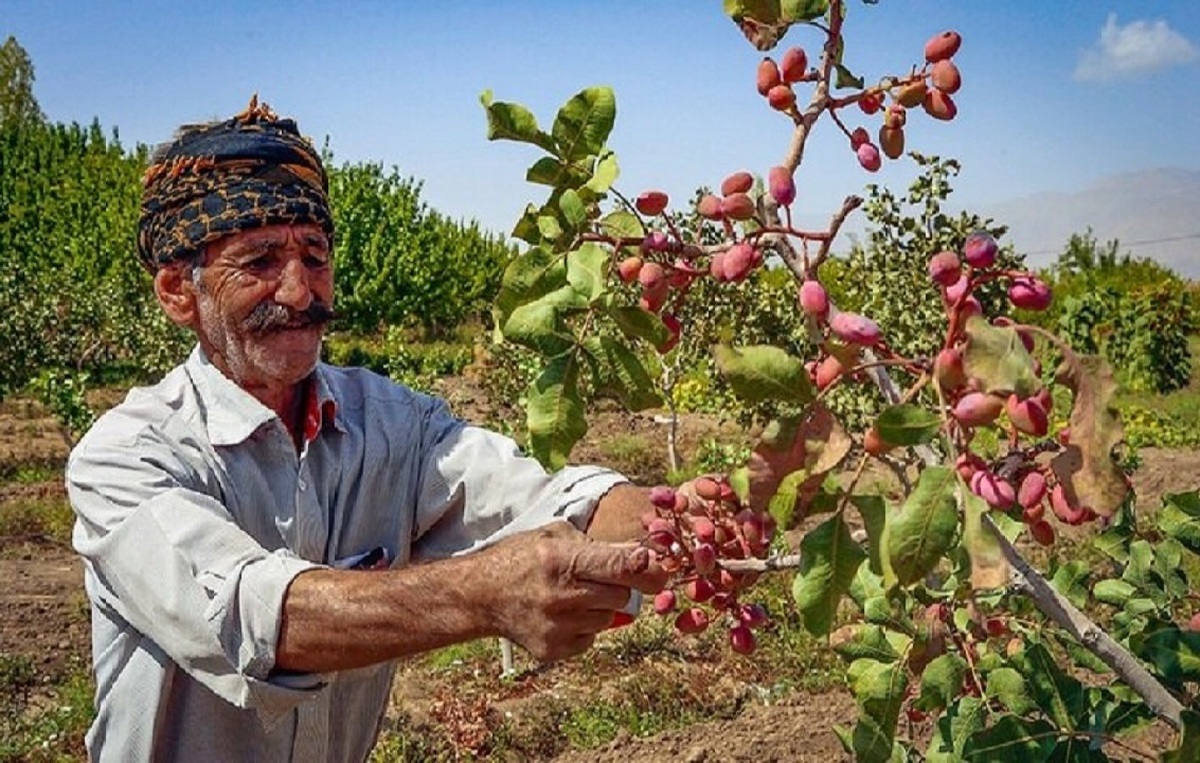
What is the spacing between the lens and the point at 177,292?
2578mm

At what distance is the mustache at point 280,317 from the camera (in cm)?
242

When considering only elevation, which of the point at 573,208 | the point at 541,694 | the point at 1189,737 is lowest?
the point at 541,694

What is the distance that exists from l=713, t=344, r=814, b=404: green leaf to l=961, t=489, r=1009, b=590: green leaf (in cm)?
17

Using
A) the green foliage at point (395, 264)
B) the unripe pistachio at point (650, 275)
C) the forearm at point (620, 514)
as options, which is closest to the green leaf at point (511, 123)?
the unripe pistachio at point (650, 275)

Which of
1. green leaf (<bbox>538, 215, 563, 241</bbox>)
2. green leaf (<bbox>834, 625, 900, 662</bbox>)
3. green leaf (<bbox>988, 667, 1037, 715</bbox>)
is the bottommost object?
green leaf (<bbox>988, 667, 1037, 715</bbox>)

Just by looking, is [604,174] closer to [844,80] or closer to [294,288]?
[844,80]

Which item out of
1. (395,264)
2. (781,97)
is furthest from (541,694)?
(395,264)

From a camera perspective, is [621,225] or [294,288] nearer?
[621,225]

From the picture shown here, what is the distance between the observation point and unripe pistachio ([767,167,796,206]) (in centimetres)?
142

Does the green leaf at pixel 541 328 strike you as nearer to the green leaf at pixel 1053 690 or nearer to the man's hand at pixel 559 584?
the man's hand at pixel 559 584

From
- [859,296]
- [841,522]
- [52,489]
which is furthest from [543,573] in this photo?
[52,489]

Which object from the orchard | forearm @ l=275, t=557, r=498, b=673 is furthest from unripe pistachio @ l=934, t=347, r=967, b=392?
forearm @ l=275, t=557, r=498, b=673

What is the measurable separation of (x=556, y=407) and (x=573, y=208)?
216mm

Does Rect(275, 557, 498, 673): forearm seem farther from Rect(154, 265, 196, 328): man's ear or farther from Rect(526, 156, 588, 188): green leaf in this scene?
Rect(154, 265, 196, 328): man's ear
